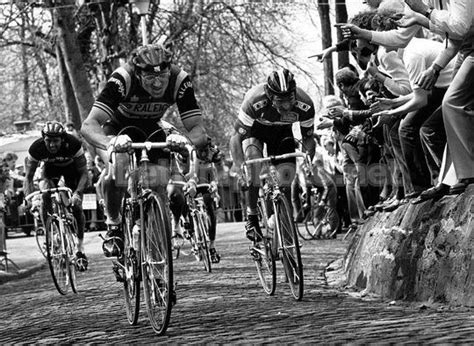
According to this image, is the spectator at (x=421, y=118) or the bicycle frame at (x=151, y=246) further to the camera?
the spectator at (x=421, y=118)

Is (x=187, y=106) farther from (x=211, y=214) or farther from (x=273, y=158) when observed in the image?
(x=211, y=214)

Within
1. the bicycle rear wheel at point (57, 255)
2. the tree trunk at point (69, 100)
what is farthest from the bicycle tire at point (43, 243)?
the tree trunk at point (69, 100)

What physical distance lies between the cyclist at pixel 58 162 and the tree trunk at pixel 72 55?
15369mm

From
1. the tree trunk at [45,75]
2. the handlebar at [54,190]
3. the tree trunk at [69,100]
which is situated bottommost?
the handlebar at [54,190]

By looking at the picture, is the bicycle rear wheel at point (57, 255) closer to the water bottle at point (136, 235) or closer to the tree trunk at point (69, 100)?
the water bottle at point (136, 235)

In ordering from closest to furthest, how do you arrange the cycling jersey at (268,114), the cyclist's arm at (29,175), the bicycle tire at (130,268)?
the bicycle tire at (130,268), the cycling jersey at (268,114), the cyclist's arm at (29,175)

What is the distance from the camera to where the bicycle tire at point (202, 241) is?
1484cm

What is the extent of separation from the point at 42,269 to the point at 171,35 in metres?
14.1

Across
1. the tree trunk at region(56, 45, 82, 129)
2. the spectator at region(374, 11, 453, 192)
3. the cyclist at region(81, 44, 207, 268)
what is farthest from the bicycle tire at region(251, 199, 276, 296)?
the tree trunk at region(56, 45, 82, 129)

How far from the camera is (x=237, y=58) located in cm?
3209

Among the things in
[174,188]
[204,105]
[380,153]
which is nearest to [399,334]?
[380,153]

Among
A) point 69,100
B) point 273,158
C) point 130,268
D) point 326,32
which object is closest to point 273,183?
point 273,158

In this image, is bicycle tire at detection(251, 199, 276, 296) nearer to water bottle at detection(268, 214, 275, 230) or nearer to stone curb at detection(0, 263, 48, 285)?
water bottle at detection(268, 214, 275, 230)

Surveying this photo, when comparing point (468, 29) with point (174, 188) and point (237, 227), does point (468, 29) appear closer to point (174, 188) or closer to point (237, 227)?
point (174, 188)
